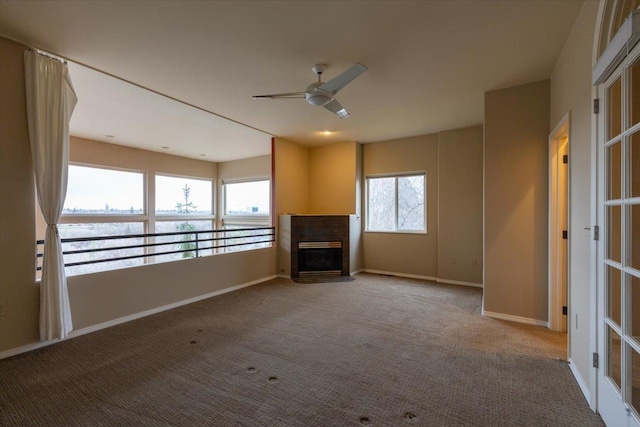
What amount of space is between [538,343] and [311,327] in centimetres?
224

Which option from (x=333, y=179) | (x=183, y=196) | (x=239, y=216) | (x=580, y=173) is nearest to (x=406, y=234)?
(x=333, y=179)

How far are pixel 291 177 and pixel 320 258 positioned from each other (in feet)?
5.87

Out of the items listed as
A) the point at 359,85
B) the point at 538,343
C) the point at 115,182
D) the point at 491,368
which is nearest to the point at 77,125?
the point at 115,182

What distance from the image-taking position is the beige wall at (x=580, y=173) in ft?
6.32

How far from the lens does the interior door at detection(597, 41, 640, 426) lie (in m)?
1.42

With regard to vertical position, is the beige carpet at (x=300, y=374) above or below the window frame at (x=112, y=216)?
below

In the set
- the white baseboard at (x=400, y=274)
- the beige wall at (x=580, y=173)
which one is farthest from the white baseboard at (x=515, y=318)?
the white baseboard at (x=400, y=274)

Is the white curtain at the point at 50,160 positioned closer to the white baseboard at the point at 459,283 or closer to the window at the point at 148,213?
the window at the point at 148,213

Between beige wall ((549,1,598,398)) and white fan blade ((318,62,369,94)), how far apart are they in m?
1.58

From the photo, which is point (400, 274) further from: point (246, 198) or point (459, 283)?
point (246, 198)

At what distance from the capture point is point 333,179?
6.02 m

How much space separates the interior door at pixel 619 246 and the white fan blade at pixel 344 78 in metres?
1.65

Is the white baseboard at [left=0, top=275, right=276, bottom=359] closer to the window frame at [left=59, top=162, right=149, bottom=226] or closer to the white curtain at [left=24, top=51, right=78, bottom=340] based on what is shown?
the white curtain at [left=24, top=51, right=78, bottom=340]

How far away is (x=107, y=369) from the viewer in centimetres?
225
